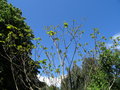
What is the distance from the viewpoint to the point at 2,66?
380 inches

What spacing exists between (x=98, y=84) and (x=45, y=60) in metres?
8.82

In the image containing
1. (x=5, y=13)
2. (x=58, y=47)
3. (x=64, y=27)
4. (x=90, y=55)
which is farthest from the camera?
(x=5, y=13)

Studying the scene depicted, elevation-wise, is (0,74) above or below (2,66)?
below

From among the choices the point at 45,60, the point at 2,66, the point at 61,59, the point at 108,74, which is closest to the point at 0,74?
the point at 2,66

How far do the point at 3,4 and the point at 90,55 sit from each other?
973 cm

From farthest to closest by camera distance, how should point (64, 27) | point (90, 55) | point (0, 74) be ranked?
point (0, 74)
point (90, 55)
point (64, 27)

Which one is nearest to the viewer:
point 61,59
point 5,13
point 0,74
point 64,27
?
point 61,59

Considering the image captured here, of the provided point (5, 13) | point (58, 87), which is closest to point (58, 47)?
point (58, 87)

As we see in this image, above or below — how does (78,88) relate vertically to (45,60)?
below

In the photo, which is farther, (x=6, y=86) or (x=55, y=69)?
(x=6, y=86)

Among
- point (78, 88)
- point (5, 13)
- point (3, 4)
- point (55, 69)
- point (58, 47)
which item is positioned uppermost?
point (3, 4)

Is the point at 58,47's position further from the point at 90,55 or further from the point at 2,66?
the point at 2,66

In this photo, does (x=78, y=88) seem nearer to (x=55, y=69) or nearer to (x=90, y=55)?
(x=55, y=69)

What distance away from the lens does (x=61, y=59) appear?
3283 millimetres
